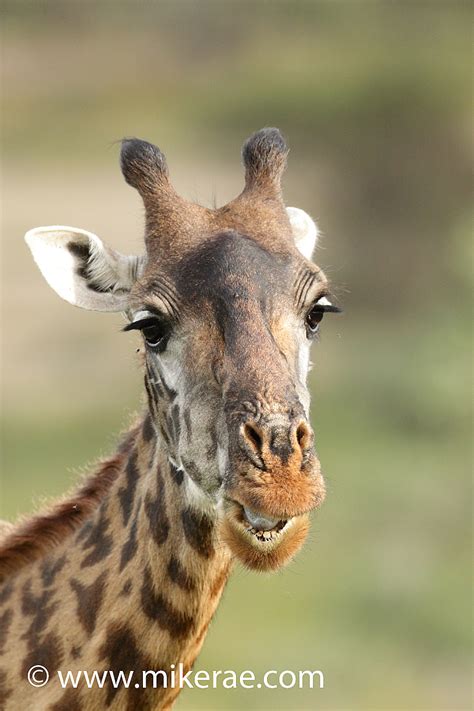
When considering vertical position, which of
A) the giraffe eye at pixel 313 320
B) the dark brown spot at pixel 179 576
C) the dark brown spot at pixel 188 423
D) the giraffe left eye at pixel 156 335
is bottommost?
the dark brown spot at pixel 179 576

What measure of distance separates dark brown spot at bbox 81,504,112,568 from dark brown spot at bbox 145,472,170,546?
0.39 meters

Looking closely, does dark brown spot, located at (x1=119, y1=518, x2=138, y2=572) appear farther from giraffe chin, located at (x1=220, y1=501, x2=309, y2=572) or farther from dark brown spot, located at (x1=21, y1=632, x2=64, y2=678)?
giraffe chin, located at (x1=220, y1=501, x2=309, y2=572)

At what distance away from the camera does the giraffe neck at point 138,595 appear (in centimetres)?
881

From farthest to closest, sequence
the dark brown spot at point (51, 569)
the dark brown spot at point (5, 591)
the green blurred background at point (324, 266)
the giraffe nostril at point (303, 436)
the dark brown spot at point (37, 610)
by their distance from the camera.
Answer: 1. the green blurred background at point (324, 266)
2. the dark brown spot at point (5, 591)
3. the dark brown spot at point (51, 569)
4. the dark brown spot at point (37, 610)
5. the giraffe nostril at point (303, 436)

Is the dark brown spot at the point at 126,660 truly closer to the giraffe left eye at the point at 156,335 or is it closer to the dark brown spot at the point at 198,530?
the dark brown spot at the point at 198,530

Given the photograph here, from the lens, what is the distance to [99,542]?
9305mm

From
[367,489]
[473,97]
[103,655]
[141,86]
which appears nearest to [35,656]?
[103,655]

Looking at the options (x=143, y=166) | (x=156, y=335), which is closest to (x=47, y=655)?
(x=156, y=335)

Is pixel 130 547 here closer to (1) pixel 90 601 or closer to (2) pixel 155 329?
(1) pixel 90 601

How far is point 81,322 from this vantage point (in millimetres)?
37438

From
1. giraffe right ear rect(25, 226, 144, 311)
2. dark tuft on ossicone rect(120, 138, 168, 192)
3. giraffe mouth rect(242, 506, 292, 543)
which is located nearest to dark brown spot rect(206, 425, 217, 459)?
giraffe mouth rect(242, 506, 292, 543)

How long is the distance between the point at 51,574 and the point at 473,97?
3607cm

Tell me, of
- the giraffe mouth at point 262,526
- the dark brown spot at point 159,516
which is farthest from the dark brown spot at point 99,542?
the giraffe mouth at point 262,526

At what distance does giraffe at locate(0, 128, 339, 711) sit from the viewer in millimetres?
8086
